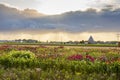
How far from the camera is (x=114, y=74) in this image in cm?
1492

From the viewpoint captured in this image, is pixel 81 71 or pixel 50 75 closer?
pixel 50 75

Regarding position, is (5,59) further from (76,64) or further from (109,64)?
(109,64)

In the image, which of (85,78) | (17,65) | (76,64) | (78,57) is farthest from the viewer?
(78,57)

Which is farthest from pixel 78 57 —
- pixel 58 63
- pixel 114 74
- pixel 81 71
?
pixel 114 74

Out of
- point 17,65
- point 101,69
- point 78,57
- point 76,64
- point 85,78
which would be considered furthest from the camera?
point 78,57

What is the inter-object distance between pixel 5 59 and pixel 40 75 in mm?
6226

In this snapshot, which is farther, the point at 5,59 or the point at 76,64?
the point at 5,59

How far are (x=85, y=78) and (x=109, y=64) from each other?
9.58 feet

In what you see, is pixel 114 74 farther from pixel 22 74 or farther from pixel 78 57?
pixel 78 57

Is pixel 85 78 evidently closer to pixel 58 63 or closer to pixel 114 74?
pixel 114 74

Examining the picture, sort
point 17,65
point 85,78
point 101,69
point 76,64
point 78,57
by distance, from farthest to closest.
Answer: point 78,57, point 17,65, point 76,64, point 101,69, point 85,78

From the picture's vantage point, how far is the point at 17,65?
1925cm

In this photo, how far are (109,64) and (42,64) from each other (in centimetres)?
372

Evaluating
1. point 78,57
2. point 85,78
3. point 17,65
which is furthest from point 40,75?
point 78,57
